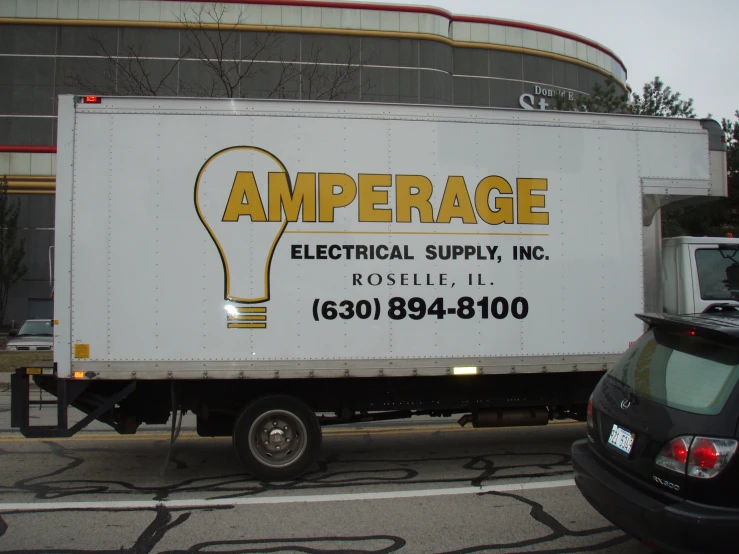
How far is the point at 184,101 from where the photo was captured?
570 cm

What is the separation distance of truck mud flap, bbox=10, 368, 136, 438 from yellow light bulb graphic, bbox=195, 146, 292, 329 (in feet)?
4.16

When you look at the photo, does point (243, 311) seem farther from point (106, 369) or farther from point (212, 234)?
point (106, 369)

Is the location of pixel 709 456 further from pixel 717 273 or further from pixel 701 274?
pixel 717 273

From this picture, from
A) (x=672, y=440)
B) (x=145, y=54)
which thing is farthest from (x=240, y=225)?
(x=145, y=54)

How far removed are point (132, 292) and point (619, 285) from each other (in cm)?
454

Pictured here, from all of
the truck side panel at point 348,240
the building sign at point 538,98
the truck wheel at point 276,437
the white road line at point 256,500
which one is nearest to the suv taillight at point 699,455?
the white road line at point 256,500

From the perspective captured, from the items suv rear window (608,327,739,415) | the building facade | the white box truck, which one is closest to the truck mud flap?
the white box truck

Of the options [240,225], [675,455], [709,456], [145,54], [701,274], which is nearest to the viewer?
[709,456]

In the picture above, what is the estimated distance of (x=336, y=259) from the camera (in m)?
5.80

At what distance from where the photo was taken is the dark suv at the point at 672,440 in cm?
316

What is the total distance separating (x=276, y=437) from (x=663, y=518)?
353 cm

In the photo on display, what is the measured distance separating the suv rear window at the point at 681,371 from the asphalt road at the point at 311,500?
125 cm

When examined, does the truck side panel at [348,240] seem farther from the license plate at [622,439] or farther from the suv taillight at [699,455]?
the suv taillight at [699,455]

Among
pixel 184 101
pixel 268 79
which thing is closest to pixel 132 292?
pixel 184 101
